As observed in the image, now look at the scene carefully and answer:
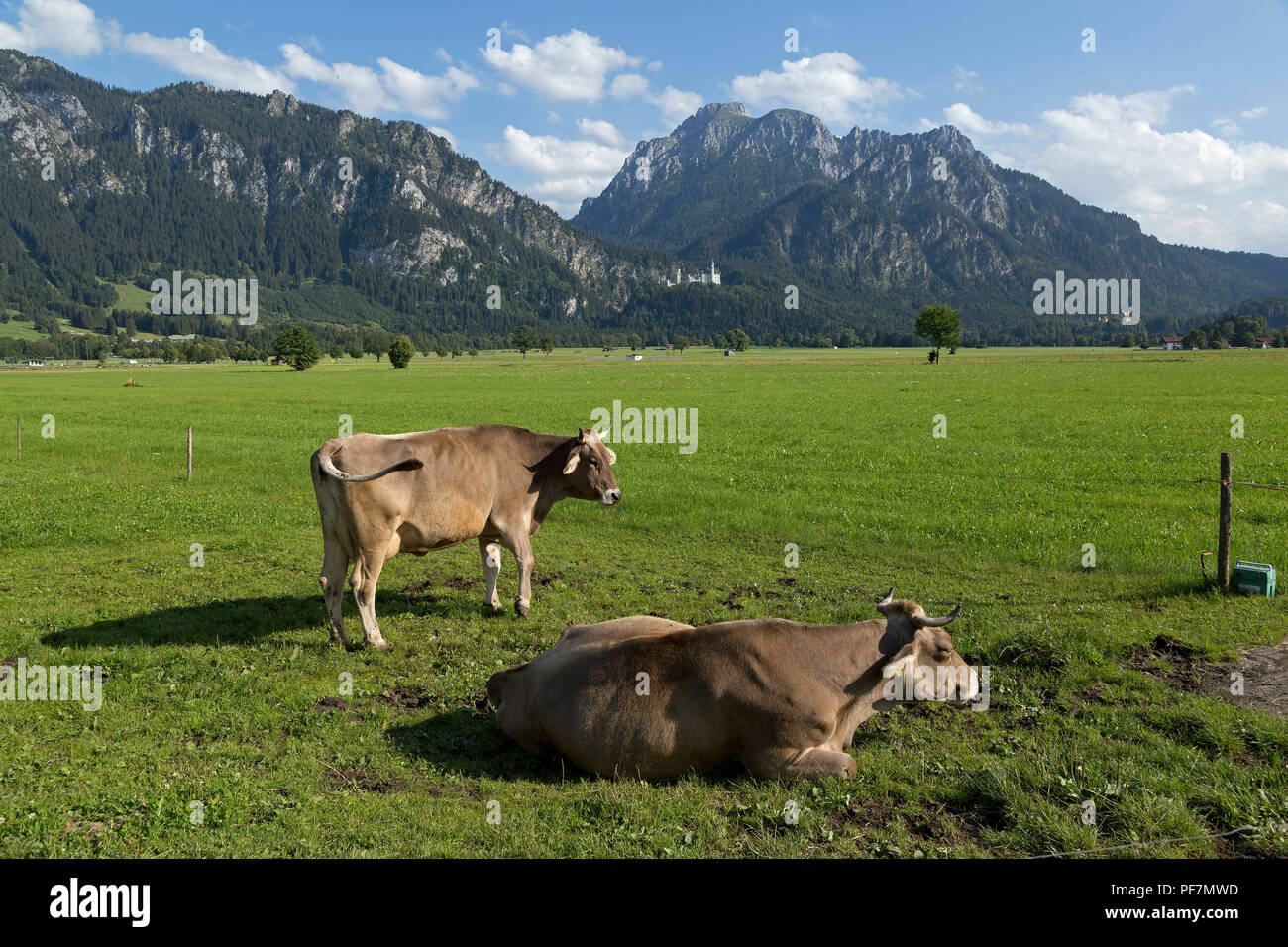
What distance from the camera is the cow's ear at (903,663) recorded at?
714 cm

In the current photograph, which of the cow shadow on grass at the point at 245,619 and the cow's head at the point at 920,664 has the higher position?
the cow's head at the point at 920,664

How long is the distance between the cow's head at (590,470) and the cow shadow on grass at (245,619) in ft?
8.74

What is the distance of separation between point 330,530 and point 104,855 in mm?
5508

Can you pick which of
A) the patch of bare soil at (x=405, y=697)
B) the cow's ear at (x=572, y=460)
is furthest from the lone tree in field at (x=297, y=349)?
the patch of bare soil at (x=405, y=697)

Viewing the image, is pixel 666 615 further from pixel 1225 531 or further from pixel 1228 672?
pixel 1225 531

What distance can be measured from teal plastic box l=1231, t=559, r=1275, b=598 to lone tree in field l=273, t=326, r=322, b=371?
135 meters

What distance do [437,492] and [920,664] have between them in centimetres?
698

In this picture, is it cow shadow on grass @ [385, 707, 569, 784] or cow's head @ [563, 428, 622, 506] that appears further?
cow's head @ [563, 428, 622, 506]

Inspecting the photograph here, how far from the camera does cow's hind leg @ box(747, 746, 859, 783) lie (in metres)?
6.58

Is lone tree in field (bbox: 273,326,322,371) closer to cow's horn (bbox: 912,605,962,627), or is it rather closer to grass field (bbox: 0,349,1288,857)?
grass field (bbox: 0,349,1288,857)

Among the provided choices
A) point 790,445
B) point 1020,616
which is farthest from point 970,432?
point 1020,616

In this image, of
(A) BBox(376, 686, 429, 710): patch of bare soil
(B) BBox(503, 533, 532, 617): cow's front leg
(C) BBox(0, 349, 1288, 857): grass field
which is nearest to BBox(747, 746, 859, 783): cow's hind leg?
(C) BBox(0, 349, 1288, 857): grass field

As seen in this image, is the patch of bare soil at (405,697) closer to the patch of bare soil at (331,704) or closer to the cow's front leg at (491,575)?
the patch of bare soil at (331,704)

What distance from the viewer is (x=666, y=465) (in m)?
26.6
